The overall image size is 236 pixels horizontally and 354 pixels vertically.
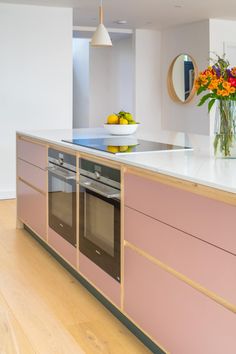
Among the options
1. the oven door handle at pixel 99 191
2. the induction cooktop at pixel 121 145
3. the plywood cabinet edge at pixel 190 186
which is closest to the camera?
the plywood cabinet edge at pixel 190 186

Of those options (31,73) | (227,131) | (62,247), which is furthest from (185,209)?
(31,73)

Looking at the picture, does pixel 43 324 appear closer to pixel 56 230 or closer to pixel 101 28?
pixel 56 230

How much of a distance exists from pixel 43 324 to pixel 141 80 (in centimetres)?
632

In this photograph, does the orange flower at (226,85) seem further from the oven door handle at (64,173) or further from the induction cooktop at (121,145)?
the oven door handle at (64,173)

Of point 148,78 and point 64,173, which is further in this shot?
point 148,78

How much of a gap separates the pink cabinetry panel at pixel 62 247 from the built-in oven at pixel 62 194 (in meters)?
0.03

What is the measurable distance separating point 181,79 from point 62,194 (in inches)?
213

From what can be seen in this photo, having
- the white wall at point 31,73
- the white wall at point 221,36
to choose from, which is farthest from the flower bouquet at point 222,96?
the white wall at point 221,36

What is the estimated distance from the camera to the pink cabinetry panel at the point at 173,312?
182 centimetres

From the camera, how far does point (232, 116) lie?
241 cm

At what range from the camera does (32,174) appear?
4.16m

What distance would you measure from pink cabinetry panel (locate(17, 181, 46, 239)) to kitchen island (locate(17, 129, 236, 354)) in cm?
107

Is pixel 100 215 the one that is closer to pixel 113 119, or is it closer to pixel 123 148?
pixel 123 148

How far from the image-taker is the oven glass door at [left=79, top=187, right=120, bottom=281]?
104 inches
